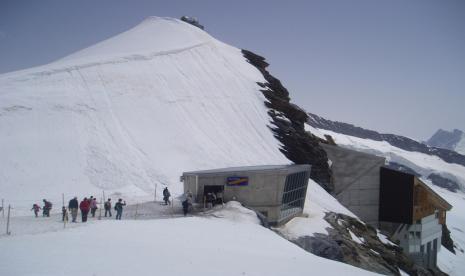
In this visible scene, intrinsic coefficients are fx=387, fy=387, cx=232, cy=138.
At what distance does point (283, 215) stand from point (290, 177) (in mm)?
2645

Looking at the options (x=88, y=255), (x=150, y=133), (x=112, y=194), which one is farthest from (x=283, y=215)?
(x=150, y=133)

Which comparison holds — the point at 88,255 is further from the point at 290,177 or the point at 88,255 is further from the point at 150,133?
the point at 150,133

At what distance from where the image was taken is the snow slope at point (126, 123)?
3164 centimetres

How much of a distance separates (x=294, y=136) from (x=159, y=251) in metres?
45.9

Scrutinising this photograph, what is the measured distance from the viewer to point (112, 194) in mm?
30078

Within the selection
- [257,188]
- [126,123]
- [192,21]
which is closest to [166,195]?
[257,188]

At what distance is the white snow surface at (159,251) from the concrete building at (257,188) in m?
3.90

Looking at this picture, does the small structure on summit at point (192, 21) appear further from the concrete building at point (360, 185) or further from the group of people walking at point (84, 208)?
the group of people walking at point (84, 208)

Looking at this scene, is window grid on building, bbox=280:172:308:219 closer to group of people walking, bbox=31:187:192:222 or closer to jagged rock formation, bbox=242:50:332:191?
group of people walking, bbox=31:187:192:222

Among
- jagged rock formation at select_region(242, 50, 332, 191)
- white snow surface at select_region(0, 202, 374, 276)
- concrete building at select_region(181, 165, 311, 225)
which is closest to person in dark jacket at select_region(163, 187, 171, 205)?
concrete building at select_region(181, 165, 311, 225)

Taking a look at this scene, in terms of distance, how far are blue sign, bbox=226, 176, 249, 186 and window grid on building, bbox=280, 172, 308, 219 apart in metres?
2.73

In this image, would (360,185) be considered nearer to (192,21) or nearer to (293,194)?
(293,194)

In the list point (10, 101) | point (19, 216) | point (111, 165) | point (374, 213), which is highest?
point (10, 101)

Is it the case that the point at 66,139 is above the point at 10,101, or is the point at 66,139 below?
below
